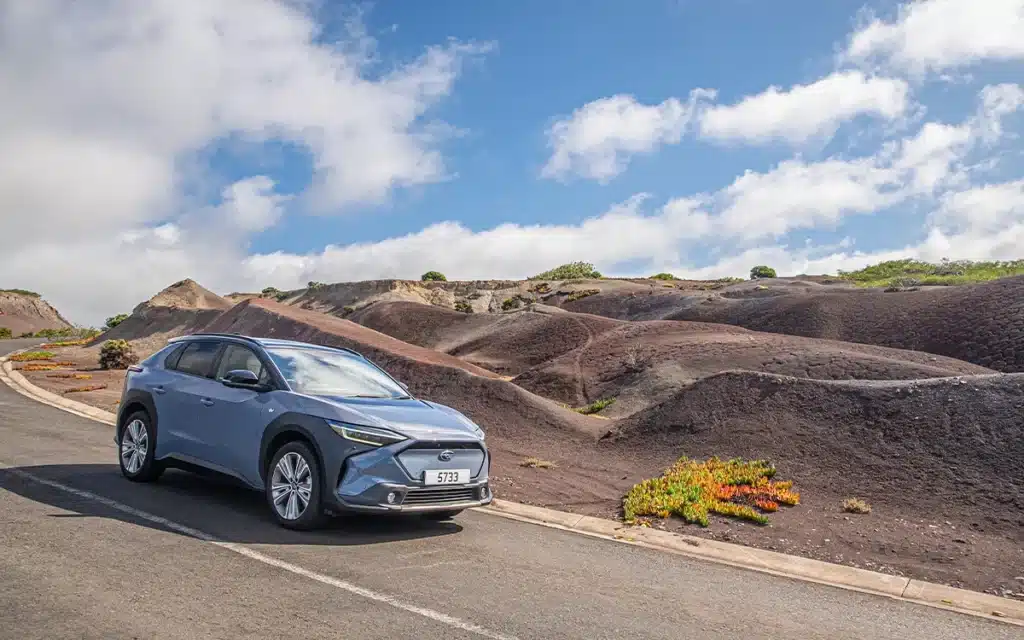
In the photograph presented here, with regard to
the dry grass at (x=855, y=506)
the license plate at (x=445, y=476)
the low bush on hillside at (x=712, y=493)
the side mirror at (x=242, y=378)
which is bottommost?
the dry grass at (x=855, y=506)

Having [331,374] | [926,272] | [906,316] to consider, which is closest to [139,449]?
[331,374]

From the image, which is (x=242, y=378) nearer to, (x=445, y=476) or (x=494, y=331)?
(x=445, y=476)

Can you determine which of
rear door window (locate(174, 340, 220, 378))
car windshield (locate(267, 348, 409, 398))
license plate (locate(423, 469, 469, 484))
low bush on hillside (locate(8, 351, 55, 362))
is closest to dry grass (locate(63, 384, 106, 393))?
low bush on hillside (locate(8, 351, 55, 362))

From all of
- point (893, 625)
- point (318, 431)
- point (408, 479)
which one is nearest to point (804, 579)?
point (893, 625)

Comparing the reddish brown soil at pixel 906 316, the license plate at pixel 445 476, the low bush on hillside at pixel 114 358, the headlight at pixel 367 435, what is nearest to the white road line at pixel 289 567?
the headlight at pixel 367 435

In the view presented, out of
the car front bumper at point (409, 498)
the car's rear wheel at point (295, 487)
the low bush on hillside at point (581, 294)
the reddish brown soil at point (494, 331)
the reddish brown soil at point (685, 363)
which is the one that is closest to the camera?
the car front bumper at point (409, 498)

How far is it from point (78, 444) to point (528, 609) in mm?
9239

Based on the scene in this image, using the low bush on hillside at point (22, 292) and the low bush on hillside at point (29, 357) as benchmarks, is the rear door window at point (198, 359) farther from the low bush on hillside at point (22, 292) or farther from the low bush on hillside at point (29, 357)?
the low bush on hillside at point (22, 292)

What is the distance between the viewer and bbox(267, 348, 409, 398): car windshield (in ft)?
25.8

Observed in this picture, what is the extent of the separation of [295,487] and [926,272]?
245 feet

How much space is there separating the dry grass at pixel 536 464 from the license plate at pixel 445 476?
17.4 ft

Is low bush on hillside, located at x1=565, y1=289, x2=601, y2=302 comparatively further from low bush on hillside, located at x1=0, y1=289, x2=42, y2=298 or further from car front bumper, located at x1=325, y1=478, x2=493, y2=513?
low bush on hillside, located at x1=0, y1=289, x2=42, y2=298

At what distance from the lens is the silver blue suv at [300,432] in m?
6.99

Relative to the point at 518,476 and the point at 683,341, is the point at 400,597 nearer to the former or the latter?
the point at 518,476
